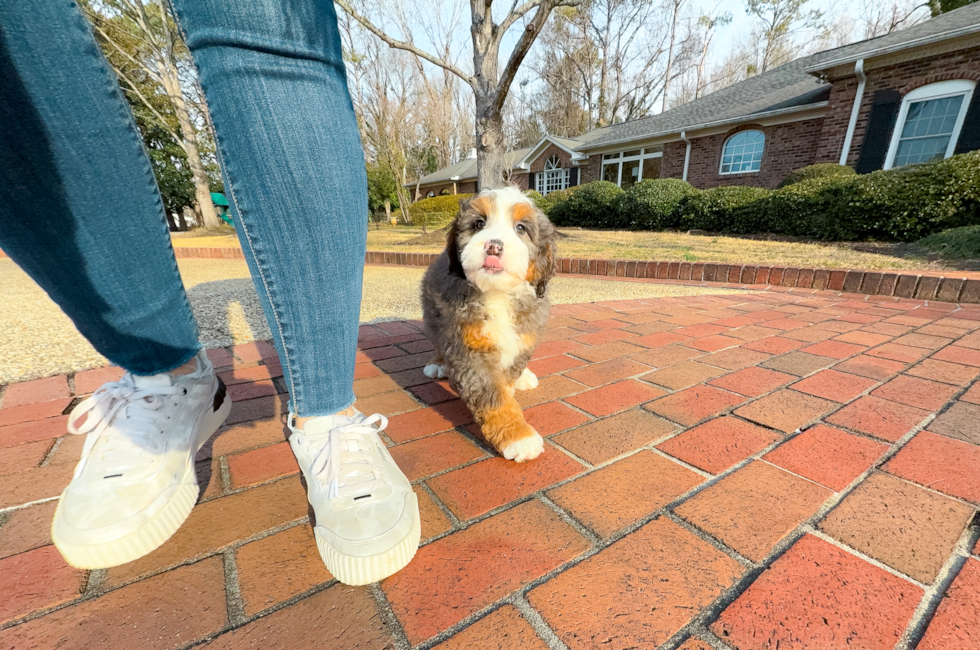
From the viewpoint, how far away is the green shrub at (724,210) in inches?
408

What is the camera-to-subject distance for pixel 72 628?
3.09ft

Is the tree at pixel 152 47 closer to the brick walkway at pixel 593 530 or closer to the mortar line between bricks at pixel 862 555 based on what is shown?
the brick walkway at pixel 593 530

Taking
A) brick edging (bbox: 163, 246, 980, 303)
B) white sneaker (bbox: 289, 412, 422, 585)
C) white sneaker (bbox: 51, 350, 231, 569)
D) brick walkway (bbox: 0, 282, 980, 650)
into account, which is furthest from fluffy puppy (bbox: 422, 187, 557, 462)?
brick edging (bbox: 163, 246, 980, 303)

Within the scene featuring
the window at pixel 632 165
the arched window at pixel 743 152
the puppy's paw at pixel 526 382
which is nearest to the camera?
the puppy's paw at pixel 526 382

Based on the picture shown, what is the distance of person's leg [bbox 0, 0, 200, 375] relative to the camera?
3.39 feet

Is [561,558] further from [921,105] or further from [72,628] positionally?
[921,105]

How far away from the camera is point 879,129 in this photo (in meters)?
11.9

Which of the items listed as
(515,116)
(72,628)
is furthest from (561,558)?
(515,116)

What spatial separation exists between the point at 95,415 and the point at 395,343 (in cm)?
190

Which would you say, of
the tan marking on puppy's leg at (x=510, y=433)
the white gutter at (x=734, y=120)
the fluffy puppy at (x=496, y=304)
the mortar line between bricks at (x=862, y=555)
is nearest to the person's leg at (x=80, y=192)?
the fluffy puppy at (x=496, y=304)

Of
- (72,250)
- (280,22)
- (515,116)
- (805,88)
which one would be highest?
(515,116)

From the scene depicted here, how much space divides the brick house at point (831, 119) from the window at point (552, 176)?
3284mm

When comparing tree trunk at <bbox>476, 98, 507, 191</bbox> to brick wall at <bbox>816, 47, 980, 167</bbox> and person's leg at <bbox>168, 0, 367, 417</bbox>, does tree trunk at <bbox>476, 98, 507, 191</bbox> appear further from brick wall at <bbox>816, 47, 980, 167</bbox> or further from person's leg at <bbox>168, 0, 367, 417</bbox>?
brick wall at <bbox>816, 47, 980, 167</bbox>

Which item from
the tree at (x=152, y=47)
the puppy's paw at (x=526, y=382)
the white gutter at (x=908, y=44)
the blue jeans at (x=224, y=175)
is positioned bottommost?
the puppy's paw at (x=526, y=382)
